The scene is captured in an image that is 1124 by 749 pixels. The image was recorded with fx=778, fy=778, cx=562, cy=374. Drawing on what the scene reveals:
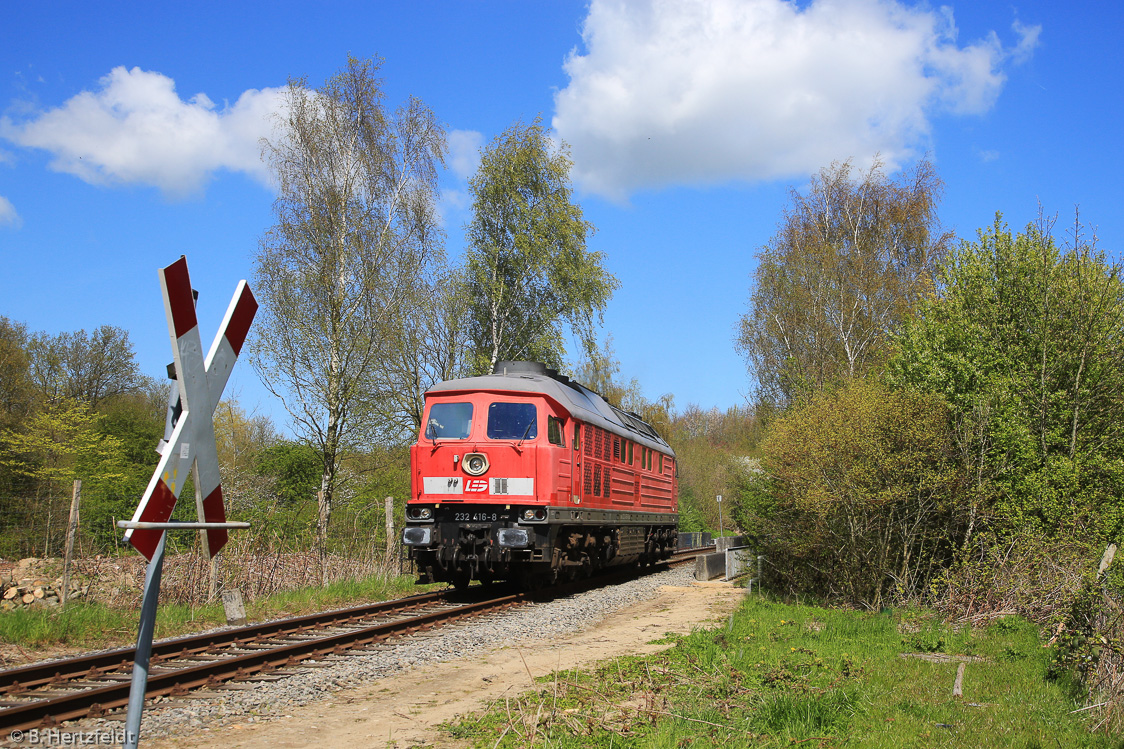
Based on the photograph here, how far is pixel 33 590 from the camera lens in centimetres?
1155

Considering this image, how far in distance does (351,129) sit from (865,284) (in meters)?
18.6

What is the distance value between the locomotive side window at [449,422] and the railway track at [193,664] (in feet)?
10.0

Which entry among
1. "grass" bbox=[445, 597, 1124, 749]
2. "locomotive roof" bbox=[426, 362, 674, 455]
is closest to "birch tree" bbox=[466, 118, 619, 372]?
"locomotive roof" bbox=[426, 362, 674, 455]

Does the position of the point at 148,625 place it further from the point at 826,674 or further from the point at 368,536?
the point at 368,536

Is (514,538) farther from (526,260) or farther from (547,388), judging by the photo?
(526,260)

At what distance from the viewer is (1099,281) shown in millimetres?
13062

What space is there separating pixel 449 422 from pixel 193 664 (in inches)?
248

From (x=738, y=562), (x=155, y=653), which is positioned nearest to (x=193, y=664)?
(x=155, y=653)

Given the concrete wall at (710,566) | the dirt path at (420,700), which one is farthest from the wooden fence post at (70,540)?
the concrete wall at (710,566)

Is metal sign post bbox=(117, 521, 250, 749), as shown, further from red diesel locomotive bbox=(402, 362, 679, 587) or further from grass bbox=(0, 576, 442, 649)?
red diesel locomotive bbox=(402, 362, 679, 587)

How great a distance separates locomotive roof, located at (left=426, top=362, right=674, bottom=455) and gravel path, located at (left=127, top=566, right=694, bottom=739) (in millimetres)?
3369

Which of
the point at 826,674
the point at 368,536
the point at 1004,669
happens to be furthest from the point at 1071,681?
the point at 368,536

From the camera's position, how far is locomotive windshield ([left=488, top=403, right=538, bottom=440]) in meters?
13.1

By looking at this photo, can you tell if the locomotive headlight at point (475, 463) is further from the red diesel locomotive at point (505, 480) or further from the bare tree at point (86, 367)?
the bare tree at point (86, 367)
